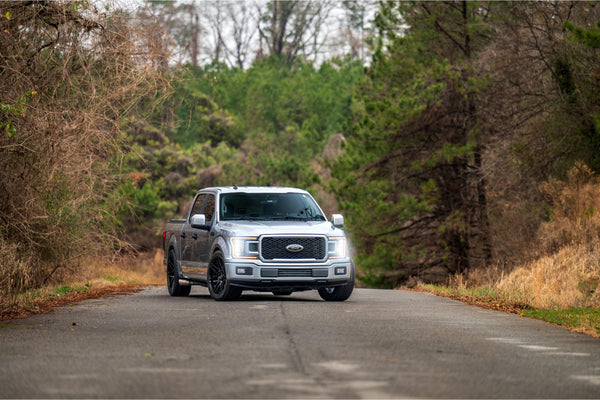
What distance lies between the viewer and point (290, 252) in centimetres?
1728

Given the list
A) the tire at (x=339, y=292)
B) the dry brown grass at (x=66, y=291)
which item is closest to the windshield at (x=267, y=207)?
the tire at (x=339, y=292)

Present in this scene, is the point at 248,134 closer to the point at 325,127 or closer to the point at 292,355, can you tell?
the point at 325,127

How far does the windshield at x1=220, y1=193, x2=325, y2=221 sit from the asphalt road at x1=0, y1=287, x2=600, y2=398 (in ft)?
9.74

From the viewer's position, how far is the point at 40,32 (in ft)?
58.2

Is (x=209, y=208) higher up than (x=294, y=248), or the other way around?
(x=209, y=208)

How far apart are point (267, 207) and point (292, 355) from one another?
28.9ft

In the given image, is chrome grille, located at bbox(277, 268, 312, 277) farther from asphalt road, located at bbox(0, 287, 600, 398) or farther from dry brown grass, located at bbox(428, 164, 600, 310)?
dry brown grass, located at bbox(428, 164, 600, 310)

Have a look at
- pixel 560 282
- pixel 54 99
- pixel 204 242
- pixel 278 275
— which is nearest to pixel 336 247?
pixel 278 275

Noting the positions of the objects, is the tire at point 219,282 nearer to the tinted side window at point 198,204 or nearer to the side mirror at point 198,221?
the side mirror at point 198,221

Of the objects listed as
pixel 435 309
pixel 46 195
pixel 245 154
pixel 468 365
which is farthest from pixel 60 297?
pixel 245 154

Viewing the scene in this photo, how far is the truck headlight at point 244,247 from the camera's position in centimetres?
1714

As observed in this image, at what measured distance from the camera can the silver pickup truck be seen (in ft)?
56.2

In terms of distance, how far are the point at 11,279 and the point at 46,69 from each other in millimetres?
4027

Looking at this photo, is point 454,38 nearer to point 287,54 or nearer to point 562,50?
point 562,50
